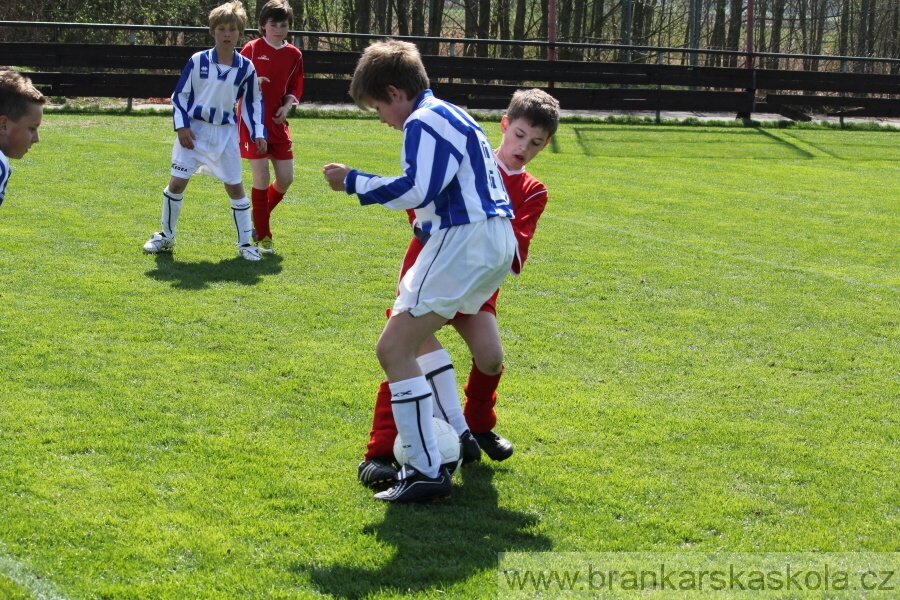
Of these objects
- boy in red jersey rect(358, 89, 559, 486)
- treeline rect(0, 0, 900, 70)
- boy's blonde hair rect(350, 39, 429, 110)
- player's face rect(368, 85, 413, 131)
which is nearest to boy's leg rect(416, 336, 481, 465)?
boy in red jersey rect(358, 89, 559, 486)

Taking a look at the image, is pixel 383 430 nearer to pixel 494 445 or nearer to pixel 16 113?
pixel 494 445

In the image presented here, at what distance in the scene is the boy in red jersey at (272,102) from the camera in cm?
769

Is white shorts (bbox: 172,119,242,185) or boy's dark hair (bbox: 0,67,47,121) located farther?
white shorts (bbox: 172,119,242,185)

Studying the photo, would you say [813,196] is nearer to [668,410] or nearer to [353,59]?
[668,410]

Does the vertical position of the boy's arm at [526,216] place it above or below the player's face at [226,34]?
below

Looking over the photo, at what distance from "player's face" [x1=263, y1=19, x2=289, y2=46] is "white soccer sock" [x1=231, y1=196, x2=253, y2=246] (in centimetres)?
143

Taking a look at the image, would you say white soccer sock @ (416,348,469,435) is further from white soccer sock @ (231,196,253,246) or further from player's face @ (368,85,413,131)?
white soccer sock @ (231,196,253,246)

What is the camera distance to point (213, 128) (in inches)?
291

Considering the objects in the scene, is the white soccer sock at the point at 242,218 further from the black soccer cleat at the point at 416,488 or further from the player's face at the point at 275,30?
the black soccer cleat at the point at 416,488

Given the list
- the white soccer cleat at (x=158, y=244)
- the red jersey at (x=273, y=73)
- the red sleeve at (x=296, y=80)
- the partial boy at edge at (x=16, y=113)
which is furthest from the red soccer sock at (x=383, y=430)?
the red sleeve at (x=296, y=80)

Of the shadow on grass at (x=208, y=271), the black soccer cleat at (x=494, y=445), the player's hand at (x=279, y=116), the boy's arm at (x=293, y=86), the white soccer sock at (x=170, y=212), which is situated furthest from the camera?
the boy's arm at (x=293, y=86)

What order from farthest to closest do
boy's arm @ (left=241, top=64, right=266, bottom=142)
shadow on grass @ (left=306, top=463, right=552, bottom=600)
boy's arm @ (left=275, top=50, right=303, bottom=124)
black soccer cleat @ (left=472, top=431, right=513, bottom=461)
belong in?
boy's arm @ (left=275, top=50, right=303, bottom=124) → boy's arm @ (left=241, top=64, right=266, bottom=142) → black soccer cleat @ (left=472, top=431, right=513, bottom=461) → shadow on grass @ (left=306, top=463, right=552, bottom=600)

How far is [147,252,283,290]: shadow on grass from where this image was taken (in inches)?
261

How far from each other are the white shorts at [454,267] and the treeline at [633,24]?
20233 millimetres
